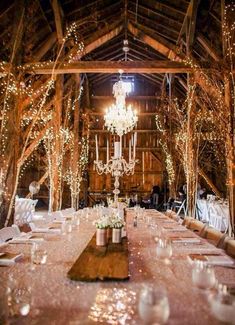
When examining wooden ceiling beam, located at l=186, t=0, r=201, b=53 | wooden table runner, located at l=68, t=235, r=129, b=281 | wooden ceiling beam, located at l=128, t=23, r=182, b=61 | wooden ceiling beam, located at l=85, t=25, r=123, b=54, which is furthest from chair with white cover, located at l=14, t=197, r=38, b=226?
wooden table runner, located at l=68, t=235, r=129, b=281

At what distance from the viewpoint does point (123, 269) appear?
207cm

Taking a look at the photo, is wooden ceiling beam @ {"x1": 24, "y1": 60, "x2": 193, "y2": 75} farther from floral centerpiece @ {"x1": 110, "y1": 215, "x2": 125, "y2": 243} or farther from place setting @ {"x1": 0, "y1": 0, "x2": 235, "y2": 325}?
floral centerpiece @ {"x1": 110, "y1": 215, "x2": 125, "y2": 243}

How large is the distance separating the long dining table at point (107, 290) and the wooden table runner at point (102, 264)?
44 millimetres

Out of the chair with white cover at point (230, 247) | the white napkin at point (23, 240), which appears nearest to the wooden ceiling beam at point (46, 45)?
the white napkin at point (23, 240)

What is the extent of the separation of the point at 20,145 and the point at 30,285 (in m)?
4.83

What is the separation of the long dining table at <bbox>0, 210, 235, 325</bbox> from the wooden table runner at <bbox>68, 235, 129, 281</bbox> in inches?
1.7

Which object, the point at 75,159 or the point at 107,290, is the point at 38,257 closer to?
the point at 107,290

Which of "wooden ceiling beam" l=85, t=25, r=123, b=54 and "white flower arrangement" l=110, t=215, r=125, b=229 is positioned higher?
"wooden ceiling beam" l=85, t=25, r=123, b=54

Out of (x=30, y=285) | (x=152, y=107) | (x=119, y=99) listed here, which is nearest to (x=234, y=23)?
(x=119, y=99)

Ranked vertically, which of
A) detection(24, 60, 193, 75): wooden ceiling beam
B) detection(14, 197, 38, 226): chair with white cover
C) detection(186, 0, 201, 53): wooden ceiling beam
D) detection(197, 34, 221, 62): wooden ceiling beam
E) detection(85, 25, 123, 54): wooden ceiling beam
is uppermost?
detection(85, 25, 123, 54): wooden ceiling beam

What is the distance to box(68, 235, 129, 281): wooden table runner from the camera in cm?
191

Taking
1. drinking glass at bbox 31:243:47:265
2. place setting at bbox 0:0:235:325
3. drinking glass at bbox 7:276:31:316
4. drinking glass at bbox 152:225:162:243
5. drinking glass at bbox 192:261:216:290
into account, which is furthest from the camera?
drinking glass at bbox 152:225:162:243

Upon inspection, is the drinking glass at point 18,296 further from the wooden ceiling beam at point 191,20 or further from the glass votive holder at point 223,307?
the wooden ceiling beam at point 191,20

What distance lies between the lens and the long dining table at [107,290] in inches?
55.1
